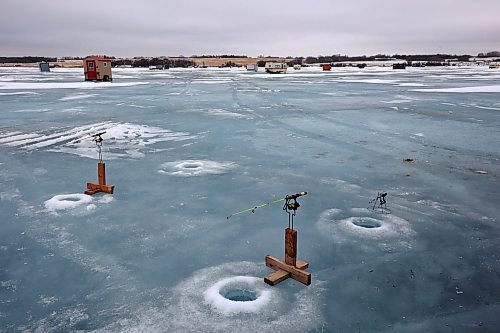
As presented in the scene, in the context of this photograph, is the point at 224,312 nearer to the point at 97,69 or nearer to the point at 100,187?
the point at 100,187

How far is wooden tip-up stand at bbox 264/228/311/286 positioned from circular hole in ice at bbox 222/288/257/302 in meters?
0.27

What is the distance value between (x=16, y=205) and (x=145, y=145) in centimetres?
538

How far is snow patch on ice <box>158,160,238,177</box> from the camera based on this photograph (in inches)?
379

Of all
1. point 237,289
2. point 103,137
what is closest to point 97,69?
point 103,137

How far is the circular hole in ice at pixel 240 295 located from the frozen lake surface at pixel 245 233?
2 cm

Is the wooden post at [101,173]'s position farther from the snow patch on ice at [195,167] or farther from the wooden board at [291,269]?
the wooden board at [291,269]

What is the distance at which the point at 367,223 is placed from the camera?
22.1ft

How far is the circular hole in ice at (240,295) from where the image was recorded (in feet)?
15.3

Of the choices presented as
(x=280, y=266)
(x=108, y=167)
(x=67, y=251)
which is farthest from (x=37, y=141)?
(x=280, y=266)

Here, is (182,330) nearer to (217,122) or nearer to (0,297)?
(0,297)

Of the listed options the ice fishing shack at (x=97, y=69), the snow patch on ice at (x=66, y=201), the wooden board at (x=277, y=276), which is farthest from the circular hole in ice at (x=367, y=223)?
the ice fishing shack at (x=97, y=69)

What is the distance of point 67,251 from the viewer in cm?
571

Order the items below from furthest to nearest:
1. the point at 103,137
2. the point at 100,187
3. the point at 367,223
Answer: the point at 103,137, the point at 100,187, the point at 367,223

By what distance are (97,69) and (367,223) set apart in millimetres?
43241
